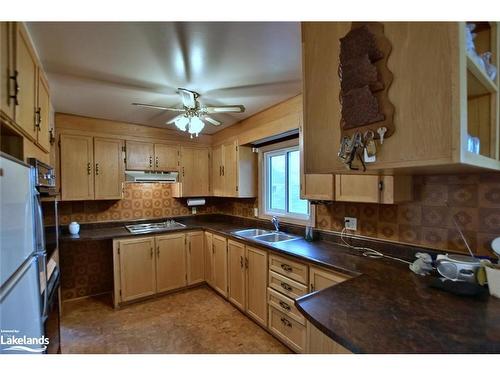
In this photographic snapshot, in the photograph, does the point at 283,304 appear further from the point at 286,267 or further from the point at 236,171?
the point at 236,171

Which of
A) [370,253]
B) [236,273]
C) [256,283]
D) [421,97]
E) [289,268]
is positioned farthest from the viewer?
[236,273]

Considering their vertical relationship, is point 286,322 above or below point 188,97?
below

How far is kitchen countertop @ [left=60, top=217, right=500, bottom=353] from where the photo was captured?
0.75 m

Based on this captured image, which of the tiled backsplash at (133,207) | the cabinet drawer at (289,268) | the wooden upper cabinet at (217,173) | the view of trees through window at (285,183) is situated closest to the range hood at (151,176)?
the tiled backsplash at (133,207)

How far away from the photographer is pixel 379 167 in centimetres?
89

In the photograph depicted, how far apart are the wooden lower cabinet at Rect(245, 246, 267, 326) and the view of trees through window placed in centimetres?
75

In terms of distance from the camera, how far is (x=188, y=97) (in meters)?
1.90

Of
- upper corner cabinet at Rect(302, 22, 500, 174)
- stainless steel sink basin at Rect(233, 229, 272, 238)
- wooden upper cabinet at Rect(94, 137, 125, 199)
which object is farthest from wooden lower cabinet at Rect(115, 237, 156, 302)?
upper corner cabinet at Rect(302, 22, 500, 174)

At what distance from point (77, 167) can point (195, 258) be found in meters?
1.78

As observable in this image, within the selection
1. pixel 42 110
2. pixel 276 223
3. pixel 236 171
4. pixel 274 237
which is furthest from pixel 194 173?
pixel 42 110

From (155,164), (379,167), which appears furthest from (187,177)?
(379,167)

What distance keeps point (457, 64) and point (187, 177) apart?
3150mm

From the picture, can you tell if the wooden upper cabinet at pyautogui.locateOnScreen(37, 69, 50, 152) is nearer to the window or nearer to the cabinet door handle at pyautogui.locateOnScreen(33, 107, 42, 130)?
the cabinet door handle at pyautogui.locateOnScreen(33, 107, 42, 130)

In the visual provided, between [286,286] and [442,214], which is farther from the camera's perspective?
[286,286]
